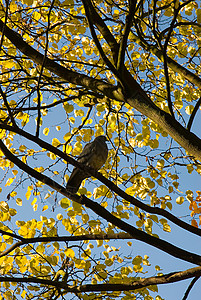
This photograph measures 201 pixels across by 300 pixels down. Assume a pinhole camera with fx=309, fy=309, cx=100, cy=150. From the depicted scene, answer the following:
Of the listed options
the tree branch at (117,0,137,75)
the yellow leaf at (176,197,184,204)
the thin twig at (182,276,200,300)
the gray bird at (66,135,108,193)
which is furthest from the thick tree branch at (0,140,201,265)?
the gray bird at (66,135,108,193)

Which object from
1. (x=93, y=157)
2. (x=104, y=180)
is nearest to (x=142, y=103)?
(x=104, y=180)

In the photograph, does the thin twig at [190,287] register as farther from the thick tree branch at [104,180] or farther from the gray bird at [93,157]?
the gray bird at [93,157]

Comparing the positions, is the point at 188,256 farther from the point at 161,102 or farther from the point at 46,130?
the point at 46,130

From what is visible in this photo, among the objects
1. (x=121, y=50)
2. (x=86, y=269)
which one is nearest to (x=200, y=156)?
(x=121, y=50)

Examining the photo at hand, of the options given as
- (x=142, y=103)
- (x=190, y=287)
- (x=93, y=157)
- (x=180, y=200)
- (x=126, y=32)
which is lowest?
(x=190, y=287)

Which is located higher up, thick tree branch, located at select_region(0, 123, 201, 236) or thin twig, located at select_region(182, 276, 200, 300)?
thick tree branch, located at select_region(0, 123, 201, 236)

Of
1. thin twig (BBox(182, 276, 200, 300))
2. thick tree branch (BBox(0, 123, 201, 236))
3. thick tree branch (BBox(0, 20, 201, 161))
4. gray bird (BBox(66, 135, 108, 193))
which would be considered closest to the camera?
thick tree branch (BBox(0, 123, 201, 236))

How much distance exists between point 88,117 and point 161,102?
1.23 meters

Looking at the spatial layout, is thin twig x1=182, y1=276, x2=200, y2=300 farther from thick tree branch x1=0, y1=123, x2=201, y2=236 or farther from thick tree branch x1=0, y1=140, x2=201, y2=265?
thick tree branch x1=0, y1=123, x2=201, y2=236

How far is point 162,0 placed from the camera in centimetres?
520

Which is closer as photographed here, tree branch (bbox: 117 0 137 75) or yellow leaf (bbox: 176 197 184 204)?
tree branch (bbox: 117 0 137 75)

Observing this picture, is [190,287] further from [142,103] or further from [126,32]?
[126,32]

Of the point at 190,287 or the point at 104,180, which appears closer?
the point at 104,180

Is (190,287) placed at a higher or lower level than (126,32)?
lower
